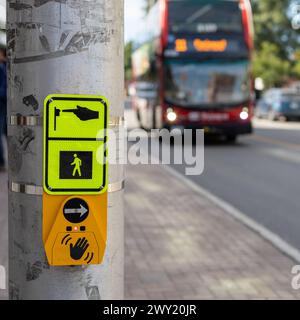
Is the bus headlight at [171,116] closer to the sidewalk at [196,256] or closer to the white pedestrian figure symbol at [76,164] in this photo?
the sidewalk at [196,256]

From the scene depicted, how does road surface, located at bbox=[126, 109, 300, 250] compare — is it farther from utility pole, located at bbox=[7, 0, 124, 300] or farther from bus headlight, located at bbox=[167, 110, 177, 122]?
utility pole, located at bbox=[7, 0, 124, 300]

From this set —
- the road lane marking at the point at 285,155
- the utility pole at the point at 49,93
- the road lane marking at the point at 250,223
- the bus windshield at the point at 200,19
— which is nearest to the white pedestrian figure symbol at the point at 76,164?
the utility pole at the point at 49,93

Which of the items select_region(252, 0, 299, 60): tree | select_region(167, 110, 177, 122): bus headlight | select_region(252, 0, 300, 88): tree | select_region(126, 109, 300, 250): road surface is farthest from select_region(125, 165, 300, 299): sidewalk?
select_region(252, 0, 299, 60): tree

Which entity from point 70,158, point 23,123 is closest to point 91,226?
point 70,158

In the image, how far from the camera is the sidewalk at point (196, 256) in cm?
497

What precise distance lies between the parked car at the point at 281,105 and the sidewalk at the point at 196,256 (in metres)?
24.8

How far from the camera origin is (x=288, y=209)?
8820 millimetres

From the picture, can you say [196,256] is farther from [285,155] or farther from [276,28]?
[276,28]

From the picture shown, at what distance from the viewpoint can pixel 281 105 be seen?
33000mm

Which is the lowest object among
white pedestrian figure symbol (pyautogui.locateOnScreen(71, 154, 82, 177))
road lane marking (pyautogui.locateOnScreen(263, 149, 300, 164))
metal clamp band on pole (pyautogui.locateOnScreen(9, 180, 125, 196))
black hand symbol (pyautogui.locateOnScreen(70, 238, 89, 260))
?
road lane marking (pyautogui.locateOnScreen(263, 149, 300, 164))

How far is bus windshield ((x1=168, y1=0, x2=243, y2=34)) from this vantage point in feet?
59.2

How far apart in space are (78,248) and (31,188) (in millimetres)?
260

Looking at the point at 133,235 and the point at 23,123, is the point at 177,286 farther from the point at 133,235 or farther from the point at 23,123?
the point at 23,123

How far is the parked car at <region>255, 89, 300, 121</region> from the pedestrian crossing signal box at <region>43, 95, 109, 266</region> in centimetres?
3156
